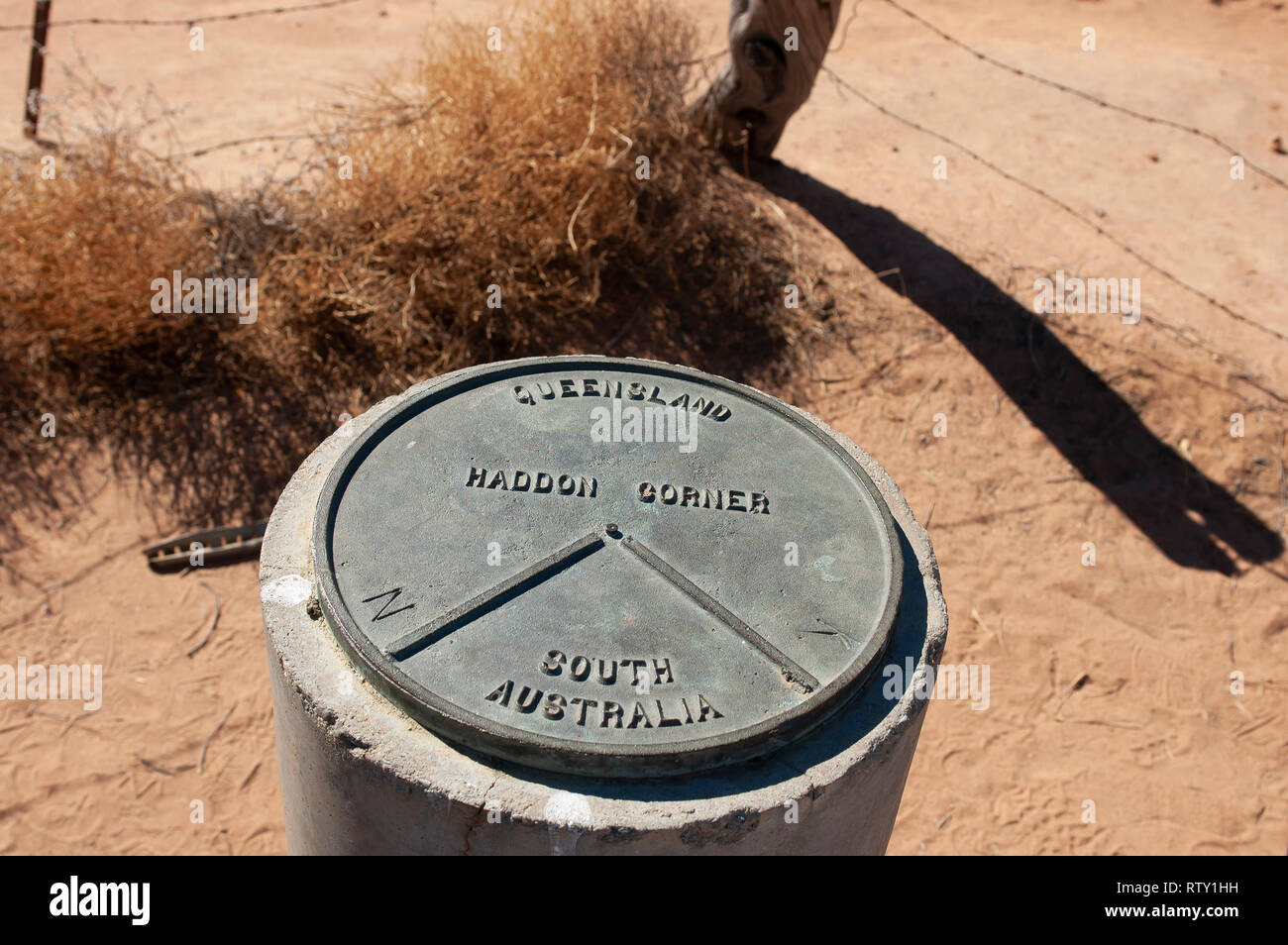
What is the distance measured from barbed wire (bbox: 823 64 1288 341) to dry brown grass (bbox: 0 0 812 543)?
1737mm

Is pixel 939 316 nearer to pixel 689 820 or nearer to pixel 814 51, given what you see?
pixel 814 51

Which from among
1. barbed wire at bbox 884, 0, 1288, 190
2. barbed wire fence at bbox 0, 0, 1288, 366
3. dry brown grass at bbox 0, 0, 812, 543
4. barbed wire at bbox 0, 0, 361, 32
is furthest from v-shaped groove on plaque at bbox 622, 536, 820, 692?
barbed wire at bbox 0, 0, 361, 32

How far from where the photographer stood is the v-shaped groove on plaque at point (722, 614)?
6.86ft

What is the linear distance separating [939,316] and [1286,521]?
1.80m

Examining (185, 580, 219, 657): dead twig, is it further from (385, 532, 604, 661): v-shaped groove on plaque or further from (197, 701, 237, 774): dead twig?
(385, 532, 604, 661): v-shaped groove on plaque

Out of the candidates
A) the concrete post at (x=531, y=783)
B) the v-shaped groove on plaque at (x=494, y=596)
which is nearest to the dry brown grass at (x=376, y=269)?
the concrete post at (x=531, y=783)

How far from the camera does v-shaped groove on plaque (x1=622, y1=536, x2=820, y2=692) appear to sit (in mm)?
2092

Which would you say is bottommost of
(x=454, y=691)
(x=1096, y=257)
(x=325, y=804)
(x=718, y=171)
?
(x=325, y=804)

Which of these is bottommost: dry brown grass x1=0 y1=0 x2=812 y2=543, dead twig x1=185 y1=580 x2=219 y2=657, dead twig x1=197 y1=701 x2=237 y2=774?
dead twig x1=197 y1=701 x2=237 y2=774

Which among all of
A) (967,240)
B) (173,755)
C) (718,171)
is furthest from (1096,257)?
(173,755)

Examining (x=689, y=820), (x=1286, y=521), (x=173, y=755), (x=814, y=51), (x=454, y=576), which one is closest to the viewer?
(x=689, y=820)

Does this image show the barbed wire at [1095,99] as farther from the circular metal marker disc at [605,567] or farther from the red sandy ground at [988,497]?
the circular metal marker disc at [605,567]

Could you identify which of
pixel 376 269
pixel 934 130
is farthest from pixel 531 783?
pixel 934 130

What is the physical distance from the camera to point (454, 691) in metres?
2.00
